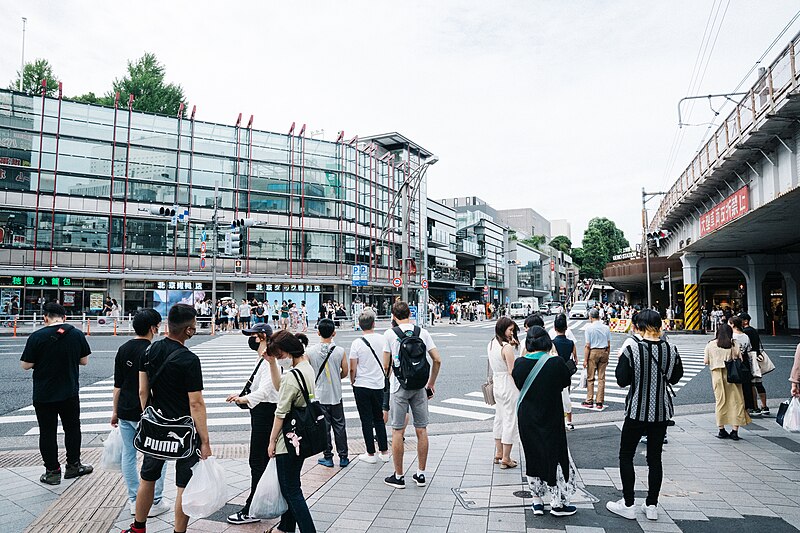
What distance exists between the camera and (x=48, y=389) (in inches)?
214

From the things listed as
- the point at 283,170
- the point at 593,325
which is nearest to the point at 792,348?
the point at 593,325

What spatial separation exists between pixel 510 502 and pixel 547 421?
3.31 ft

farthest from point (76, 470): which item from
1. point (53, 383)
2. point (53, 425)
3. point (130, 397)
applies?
point (130, 397)

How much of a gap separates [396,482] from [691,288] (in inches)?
1183

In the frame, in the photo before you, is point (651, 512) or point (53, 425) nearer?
point (651, 512)

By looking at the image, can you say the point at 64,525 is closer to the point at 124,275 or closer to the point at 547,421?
the point at 547,421

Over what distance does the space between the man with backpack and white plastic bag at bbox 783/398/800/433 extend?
4275 millimetres

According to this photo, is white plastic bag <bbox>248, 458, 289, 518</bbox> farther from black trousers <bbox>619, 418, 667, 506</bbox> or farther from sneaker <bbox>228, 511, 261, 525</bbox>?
black trousers <bbox>619, 418, 667, 506</bbox>

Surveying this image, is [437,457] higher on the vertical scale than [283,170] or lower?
lower

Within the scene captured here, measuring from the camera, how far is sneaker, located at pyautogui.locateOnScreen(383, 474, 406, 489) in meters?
5.50

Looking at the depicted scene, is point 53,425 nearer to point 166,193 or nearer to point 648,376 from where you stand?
point 648,376

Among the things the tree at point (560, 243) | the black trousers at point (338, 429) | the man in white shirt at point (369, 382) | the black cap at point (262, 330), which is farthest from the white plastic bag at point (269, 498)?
the tree at point (560, 243)

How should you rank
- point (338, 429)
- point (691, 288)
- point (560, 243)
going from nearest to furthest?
point (338, 429)
point (691, 288)
point (560, 243)

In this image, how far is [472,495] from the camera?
5242mm
